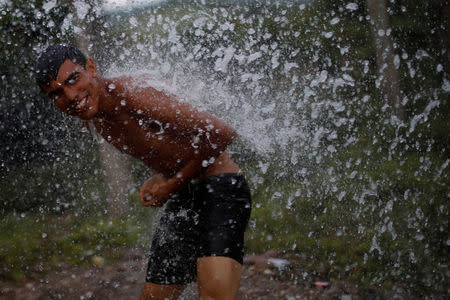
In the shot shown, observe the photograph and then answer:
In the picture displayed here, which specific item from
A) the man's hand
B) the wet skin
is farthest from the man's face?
the man's hand

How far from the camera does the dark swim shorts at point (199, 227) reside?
1.91m

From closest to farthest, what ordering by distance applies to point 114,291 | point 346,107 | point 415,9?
point 114,291, point 415,9, point 346,107

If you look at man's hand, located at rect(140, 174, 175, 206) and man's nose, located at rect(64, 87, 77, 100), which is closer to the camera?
man's nose, located at rect(64, 87, 77, 100)

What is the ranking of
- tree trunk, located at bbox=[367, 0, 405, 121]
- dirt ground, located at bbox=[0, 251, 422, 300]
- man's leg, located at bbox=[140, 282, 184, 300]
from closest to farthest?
1. man's leg, located at bbox=[140, 282, 184, 300]
2. dirt ground, located at bbox=[0, 251, 422, 300]
3. tree trunk, located at bbox=[367, 0, 405, 121]

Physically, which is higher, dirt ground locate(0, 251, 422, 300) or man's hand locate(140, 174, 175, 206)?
man's hand locate(140, 174, 175, 206)

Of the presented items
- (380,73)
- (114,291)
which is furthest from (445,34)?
(114,291)

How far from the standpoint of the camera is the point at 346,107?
691 centimetres

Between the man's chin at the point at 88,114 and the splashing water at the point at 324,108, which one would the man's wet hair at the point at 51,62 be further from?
the splashing water at the point at 324,108

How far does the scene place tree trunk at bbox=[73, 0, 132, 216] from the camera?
450 centimetres

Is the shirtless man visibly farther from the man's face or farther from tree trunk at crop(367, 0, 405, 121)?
tree trunk at crop(367, 0, 405, 121)

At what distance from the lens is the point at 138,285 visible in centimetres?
368

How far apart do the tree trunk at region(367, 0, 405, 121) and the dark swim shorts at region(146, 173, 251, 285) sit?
4018mm

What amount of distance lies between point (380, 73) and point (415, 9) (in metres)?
1.45

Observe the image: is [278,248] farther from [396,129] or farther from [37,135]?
[37,135]
